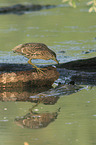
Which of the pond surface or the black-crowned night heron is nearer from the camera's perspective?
the pond surface

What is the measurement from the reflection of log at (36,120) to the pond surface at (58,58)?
0.29 feet

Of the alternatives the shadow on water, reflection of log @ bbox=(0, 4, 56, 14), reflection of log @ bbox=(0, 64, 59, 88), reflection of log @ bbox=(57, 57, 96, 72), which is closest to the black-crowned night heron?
reflection of log @ bbox=(0, 64, 59, 88)

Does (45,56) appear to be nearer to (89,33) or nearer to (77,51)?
(77,51)

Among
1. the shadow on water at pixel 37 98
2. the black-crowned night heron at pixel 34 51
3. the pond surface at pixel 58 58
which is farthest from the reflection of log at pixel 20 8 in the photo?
the shadow on water at pixel 37 98

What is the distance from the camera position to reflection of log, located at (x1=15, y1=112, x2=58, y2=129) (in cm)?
870

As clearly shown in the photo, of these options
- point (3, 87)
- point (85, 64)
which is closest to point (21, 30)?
point (85, 64)

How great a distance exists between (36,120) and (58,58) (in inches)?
290

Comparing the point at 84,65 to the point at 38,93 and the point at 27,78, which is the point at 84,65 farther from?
the point at 38,93

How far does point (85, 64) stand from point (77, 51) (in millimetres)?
4005

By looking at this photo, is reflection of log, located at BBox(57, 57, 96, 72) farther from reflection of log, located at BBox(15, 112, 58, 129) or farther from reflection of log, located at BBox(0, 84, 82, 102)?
reflection of log, located at BBox(15, 112, 58, 129)

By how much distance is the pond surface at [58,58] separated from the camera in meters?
8.05

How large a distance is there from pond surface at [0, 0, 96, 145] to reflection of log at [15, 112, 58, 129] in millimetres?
87

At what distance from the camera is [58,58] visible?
16219 mm

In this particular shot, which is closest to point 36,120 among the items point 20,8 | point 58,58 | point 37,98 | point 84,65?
point 37,98
